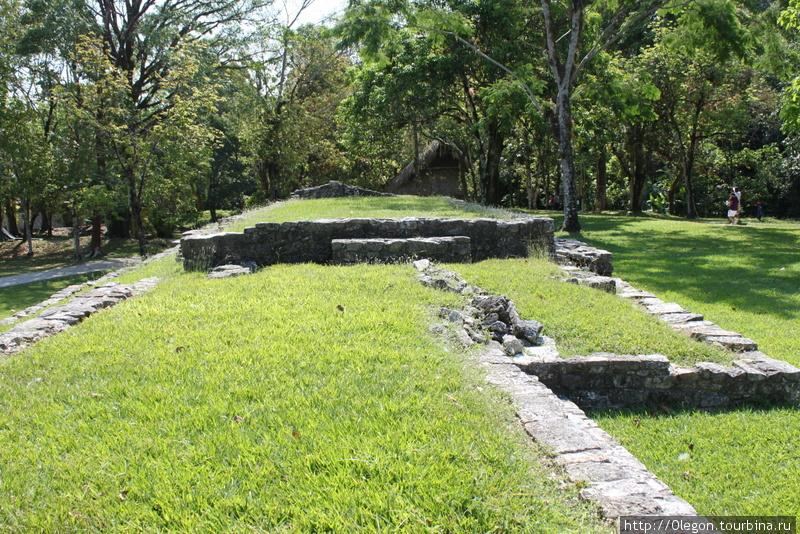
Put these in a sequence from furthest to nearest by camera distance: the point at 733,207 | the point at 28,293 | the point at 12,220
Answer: the point at 12,220
the point at 733,207
the point at 28,293

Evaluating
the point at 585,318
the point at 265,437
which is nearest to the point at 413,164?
the point at 585,318

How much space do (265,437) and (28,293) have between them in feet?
49.8

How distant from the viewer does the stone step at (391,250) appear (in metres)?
9.15

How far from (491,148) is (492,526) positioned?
21.4 metres

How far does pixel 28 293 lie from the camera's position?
1485 cm

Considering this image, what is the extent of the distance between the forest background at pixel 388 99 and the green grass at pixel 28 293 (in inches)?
115

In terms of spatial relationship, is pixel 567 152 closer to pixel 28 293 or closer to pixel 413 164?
pixel 413 164

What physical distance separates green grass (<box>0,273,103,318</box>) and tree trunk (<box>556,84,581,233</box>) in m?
13.9

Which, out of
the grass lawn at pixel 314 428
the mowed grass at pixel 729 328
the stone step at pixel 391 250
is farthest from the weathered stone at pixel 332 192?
the grass lawn at pixel 314 428

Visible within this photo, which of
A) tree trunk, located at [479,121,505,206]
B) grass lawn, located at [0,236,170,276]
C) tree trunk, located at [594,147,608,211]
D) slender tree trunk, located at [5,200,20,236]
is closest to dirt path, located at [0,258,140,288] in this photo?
grass lawn, located at [0,236,170,276]

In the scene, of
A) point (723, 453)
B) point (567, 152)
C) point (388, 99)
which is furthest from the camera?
point (388, 99)

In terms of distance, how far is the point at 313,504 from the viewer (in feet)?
8.23

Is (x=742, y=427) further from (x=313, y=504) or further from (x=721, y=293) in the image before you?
(x=721, y=293)

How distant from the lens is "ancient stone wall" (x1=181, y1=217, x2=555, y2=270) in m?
9.39
